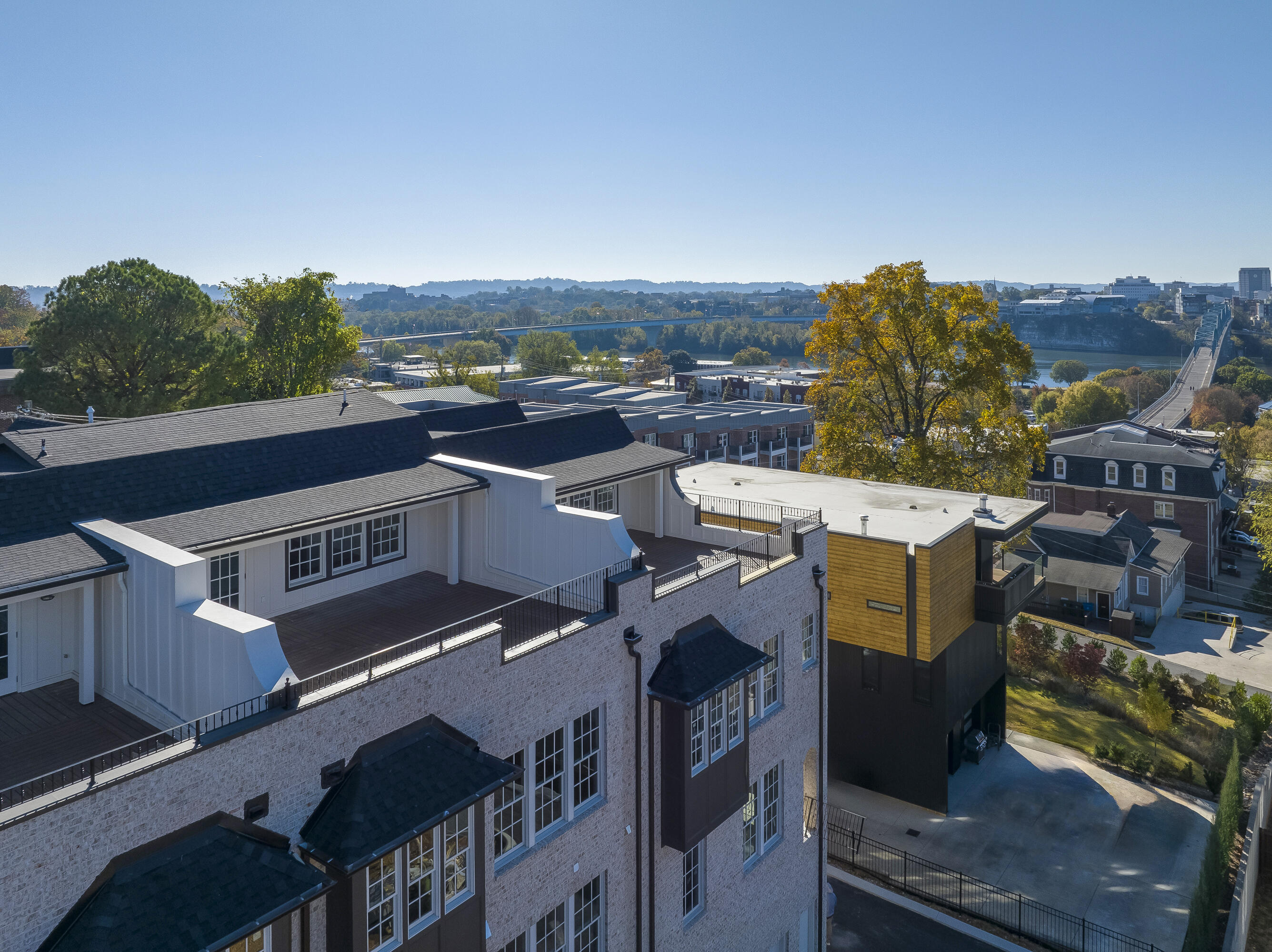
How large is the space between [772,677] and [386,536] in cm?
954

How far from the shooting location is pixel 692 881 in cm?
1772

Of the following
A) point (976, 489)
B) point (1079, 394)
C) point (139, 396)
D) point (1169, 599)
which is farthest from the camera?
point (1079, 394)

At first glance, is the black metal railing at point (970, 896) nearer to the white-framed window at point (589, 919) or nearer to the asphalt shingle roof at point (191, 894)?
the white-framed window at point (589, 919)

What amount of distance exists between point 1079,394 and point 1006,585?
107815mm

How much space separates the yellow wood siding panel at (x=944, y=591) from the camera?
26.1m

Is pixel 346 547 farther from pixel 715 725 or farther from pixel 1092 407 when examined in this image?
pixel 1092 407

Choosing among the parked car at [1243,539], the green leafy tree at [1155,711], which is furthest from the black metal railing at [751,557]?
the parked car at [1243,539]

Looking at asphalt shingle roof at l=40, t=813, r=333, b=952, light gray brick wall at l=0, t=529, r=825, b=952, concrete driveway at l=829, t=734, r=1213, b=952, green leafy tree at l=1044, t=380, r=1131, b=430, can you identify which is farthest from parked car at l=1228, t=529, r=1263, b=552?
asphalt shingle roof at l=40, t=813, r=333, b=952

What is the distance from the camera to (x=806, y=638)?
21438 millimetres

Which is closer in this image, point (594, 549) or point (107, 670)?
point (107, 670)

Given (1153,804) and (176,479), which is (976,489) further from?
(176,479)

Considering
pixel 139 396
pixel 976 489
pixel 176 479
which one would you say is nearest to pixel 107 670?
pixel 176 479

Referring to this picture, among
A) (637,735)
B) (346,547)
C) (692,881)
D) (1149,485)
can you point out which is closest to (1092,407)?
(1149,485)

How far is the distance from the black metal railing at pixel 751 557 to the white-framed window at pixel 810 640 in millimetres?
1956
